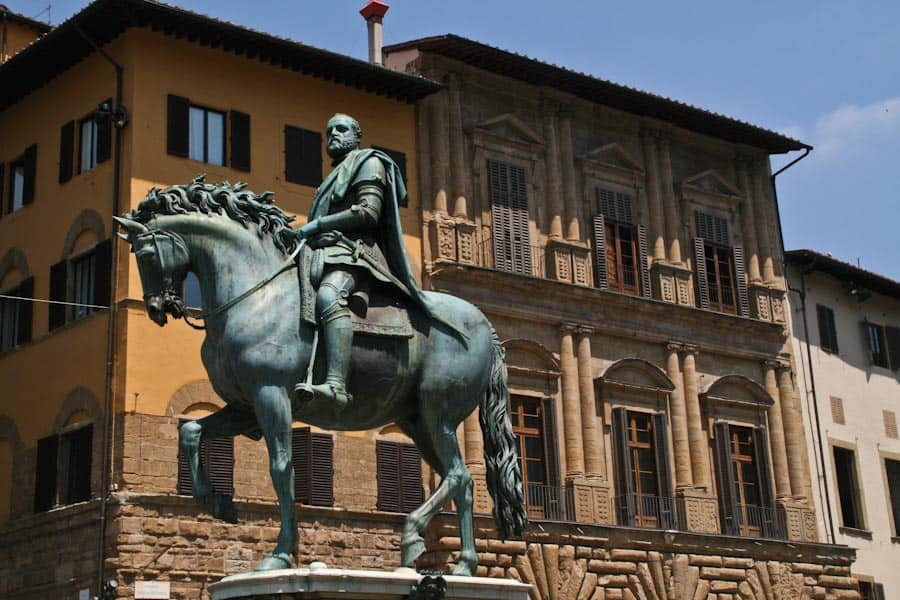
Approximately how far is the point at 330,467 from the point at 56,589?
4.65 metres

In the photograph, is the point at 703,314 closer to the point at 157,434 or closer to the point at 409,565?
the point at 157,434

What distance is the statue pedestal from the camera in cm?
820

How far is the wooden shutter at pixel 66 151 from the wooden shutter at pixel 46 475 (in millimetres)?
4530

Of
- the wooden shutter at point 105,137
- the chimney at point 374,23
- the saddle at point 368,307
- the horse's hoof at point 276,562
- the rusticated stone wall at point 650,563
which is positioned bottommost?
the horse's hoof at point 276,562

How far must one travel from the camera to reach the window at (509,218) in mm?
27844

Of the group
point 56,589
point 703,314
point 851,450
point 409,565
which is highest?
point 703,314

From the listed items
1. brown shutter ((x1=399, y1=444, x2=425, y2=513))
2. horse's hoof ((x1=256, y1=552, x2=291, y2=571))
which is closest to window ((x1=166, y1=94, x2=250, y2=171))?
brown shutter ((x1=399, y1=444, x2=425, y2=513))

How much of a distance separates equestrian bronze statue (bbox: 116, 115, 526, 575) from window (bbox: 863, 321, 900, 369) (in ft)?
89.4

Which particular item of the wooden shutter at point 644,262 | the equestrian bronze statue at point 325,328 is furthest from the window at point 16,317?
the equestrian bronze statue at point 325,328

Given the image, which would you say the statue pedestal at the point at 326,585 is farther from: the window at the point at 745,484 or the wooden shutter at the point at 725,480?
the window at the point at 745,484

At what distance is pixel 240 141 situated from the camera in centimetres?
2480

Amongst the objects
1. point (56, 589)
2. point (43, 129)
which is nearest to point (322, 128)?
point (43, 129)

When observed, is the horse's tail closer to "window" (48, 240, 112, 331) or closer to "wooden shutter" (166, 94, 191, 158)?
"window" (48, 240, 112, 331)

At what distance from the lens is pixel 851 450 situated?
3356 centimetres
